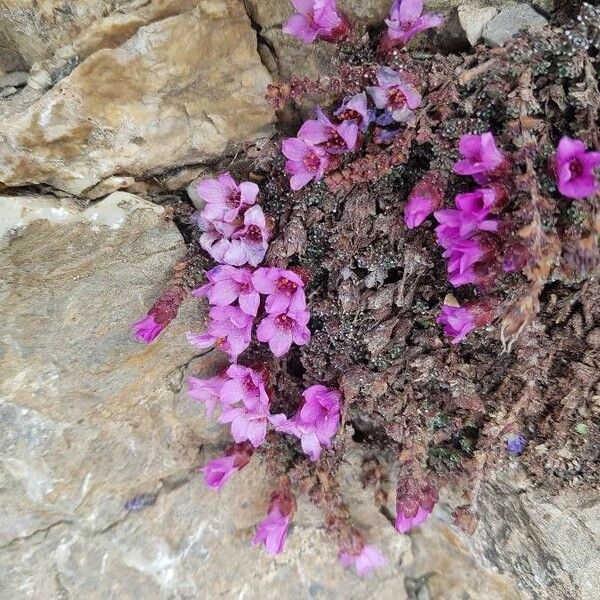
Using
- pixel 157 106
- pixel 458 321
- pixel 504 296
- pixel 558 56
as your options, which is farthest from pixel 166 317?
pixel 558 56

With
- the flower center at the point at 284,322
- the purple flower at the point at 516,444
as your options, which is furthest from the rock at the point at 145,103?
the purple flower at the point at 516,444

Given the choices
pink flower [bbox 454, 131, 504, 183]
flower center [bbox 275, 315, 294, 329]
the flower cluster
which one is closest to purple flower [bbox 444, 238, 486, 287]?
pink flower [bbox 454, 131, 504, 183]

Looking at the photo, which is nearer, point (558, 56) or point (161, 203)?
point (558, 56)

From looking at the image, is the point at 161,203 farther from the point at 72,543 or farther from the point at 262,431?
the point at 72,543

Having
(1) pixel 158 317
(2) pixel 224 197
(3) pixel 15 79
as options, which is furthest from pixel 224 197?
(3) pixel 15 79

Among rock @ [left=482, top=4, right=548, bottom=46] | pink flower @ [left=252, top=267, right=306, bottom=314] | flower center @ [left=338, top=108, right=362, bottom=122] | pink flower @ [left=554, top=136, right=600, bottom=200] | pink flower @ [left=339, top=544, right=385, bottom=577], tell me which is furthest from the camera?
pink flower @ [left=339, top=544, right=385, bottom=577]

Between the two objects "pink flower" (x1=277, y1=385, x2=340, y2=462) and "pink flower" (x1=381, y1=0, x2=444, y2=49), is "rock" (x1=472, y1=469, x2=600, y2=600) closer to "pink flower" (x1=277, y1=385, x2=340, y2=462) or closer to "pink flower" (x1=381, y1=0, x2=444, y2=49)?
"pink flower" (x1=277, y1=385, x2=340, y2=462)
